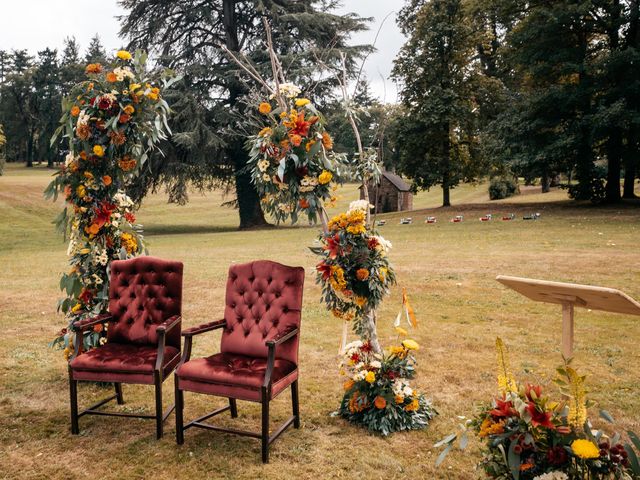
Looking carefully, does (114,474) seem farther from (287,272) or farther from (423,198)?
(423,198)

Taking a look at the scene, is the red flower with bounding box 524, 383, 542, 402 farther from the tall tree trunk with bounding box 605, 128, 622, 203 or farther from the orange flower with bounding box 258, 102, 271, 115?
the tall tree trunk with bounding box 605, 128, 622, 203

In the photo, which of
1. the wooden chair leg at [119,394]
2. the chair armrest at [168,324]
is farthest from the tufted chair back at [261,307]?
the wooden chair leg at [119,394]

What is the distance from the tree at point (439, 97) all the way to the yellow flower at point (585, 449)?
24030 mm

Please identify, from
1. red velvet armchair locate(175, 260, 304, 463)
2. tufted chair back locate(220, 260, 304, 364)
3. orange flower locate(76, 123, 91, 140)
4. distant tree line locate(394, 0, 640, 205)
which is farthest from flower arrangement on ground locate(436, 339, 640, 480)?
distant tree line locate(394, 0, 640, 205)

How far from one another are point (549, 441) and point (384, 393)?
6.03 ft

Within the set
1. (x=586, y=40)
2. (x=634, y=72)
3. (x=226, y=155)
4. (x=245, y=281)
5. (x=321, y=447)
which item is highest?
(x=586, y=40)

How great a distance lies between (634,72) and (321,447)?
21.1 m

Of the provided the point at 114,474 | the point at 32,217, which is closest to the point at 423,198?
the point at 32,217

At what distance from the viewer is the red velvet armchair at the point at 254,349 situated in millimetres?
3656

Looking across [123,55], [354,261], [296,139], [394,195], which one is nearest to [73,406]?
[354,261]

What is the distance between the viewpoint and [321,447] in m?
3.87

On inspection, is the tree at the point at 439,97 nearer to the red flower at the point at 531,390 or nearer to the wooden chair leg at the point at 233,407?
the wooden chair leg at the point at 233,407

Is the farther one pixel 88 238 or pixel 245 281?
pixel 88 238

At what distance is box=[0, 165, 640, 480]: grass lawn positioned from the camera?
366 centimetres
